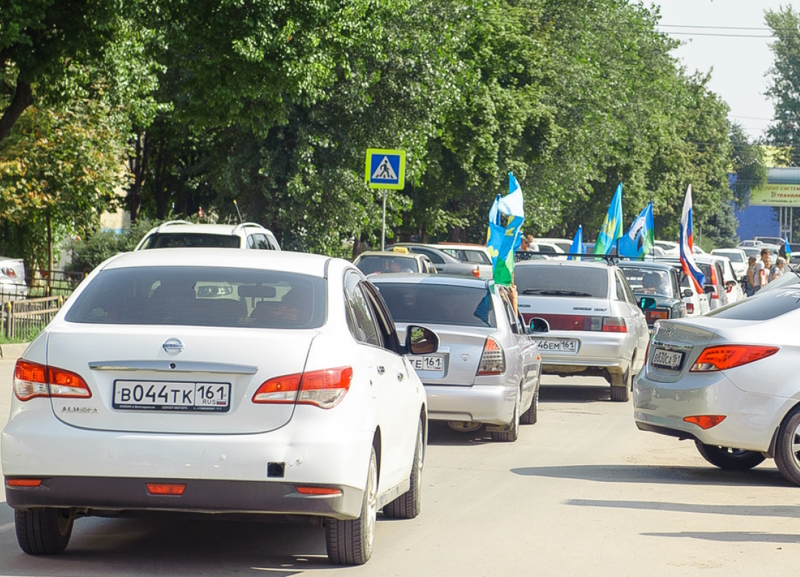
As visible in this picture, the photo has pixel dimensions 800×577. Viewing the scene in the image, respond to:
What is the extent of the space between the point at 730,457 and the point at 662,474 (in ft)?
2.49

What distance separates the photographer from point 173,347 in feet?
19.4

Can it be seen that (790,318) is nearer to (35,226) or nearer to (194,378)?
(194,378)

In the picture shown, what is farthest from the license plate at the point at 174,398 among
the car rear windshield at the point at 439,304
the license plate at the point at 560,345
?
the license plate at the point at 560,345

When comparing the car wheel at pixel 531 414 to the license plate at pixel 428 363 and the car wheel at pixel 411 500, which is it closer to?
the license plate at pixel 428 363

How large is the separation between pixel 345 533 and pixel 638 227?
2227 centimetres

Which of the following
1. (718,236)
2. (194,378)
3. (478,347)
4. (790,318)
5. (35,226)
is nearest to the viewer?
(194,378)

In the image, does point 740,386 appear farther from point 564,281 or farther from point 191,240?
point 191,240

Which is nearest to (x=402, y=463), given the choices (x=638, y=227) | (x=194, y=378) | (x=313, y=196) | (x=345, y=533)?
(x=345, y=533)

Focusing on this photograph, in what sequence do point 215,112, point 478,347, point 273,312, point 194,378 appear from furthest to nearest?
1. point 215,112
2. point 478,347
3. point 273,312
4. point 194,378

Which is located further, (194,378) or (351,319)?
(351,319)

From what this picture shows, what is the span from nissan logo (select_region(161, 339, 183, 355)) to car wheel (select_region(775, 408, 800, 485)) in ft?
17.2

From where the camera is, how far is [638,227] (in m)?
27.8

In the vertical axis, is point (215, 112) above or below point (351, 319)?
above

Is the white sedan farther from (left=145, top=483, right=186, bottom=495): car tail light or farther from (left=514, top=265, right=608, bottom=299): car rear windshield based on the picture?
(left=514, top=265, right=608, bottom=299): car rear windshield
